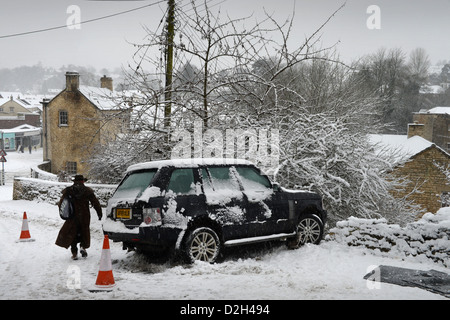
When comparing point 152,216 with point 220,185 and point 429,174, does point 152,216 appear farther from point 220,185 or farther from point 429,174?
point 429,174

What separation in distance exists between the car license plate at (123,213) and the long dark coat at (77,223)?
110 centimetres

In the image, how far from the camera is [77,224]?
7.84m

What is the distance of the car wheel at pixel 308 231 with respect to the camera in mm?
8316

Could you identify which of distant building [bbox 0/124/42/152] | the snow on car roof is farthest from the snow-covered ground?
distant building [bbox 0/124/42/152]

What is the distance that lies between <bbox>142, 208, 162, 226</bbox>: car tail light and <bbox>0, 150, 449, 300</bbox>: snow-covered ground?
Answer: 77cm

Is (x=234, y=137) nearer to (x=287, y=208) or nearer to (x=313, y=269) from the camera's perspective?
(x=287, y=208)

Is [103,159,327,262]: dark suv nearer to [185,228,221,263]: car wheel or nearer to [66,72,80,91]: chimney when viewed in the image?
[185,228,221,263]: car wheel

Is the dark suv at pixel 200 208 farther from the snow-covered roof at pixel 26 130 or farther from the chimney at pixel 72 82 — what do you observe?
the snow-covered roof at pixel 26 130

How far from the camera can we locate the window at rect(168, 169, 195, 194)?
686 centimetres

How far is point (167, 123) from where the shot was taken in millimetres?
13383

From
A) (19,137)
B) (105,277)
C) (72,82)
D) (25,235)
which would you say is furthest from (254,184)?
(19,137)

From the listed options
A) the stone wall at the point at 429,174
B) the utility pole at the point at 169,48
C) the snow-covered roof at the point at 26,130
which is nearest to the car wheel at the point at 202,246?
the utility pole at the point at 169,48
